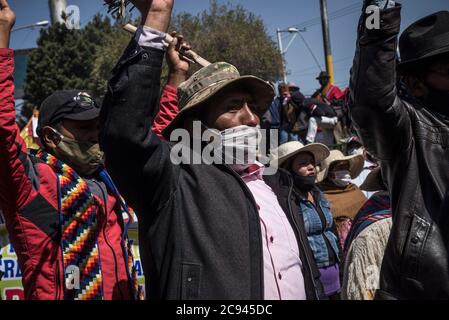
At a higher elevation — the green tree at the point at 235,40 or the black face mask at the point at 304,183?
the green tree at the point at 235,40

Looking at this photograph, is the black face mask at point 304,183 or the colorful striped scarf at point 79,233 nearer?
the colorful striped scarf at point 79,233

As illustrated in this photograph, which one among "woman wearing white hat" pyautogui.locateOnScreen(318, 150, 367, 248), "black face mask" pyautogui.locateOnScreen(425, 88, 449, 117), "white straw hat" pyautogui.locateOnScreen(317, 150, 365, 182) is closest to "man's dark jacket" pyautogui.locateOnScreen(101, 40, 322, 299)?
"black face mask" pyautogui.locateOnScreen(425, 88, 449, 117)

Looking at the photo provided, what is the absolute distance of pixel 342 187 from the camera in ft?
19.0

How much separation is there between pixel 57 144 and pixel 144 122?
4.43 ft

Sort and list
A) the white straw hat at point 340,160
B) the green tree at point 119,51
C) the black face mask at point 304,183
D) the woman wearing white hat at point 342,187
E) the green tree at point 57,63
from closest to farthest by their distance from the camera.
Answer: the black face mask at point 304,183 → the woman wearing white hat at point 342,187 → the white straw hat at point 340,160 → the green tree at point 119,51 → the green tree at point 57,63

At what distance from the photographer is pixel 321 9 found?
15.8 m

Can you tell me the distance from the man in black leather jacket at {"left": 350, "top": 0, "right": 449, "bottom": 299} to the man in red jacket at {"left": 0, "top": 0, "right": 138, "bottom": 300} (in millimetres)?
1384

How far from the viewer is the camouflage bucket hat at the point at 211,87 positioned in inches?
101

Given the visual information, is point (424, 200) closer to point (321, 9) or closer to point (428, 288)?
point (428, 288)

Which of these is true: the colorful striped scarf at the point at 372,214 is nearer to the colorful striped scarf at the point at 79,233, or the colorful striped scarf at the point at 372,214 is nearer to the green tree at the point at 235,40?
the colorful striped scarf at the point at 79,233

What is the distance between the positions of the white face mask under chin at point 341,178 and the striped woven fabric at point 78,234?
3461 millimetres

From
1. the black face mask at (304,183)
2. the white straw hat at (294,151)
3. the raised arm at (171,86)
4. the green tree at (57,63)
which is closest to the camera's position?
the raised arm at (171,86)

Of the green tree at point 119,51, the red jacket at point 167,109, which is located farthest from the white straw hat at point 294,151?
the green tree at point 119,51

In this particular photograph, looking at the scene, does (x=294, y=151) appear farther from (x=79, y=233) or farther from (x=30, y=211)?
(x=30, y=211)
